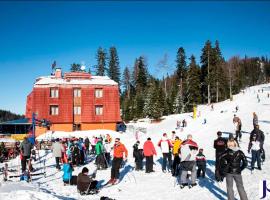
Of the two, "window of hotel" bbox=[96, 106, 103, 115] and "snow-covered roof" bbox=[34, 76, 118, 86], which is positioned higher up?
"snow-covered roof" bbox=[34, 76, 118, 86]

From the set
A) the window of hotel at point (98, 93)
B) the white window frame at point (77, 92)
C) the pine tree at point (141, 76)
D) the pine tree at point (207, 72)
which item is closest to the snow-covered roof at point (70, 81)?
the white window frame at point (77, 92)

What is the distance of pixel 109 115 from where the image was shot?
171 feet

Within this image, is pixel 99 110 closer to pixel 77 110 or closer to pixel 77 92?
pixel 77 110

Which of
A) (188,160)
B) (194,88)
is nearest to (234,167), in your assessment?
(188,160)

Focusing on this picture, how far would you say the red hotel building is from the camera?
1997 inches

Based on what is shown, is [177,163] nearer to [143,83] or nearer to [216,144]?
[216,144]

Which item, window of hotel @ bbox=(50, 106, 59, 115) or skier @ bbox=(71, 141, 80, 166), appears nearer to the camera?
skier @ bbox=(71, 141, 80, 166)

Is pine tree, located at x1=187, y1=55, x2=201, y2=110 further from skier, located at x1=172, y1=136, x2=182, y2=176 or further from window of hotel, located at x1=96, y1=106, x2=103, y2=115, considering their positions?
skier, located at x1=172, y1=136, x2=182, y2=176

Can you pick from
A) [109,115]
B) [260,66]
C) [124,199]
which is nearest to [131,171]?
[124,199]

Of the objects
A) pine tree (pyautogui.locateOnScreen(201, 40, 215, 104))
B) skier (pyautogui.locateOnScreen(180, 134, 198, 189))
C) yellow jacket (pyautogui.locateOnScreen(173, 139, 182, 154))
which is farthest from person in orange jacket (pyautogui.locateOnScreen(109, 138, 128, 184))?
pine tree (pyautogui.locateOnScreen(201, 40, 215, 104))

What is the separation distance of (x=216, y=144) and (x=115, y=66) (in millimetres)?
81033

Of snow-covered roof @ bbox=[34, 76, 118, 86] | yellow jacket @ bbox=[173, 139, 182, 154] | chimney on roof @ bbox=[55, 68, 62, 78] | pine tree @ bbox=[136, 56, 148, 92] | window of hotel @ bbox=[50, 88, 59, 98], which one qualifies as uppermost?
pine tree @ bbox=[136, 56, 148, 92]

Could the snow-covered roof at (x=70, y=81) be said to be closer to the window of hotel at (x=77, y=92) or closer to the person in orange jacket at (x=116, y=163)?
the window of hotel at (x=77, y=92)

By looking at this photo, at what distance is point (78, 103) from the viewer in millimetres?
52156
